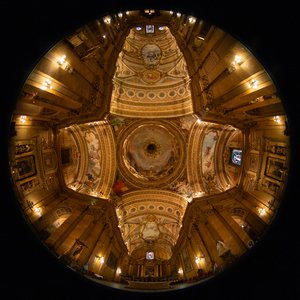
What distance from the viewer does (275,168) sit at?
10.8 metres

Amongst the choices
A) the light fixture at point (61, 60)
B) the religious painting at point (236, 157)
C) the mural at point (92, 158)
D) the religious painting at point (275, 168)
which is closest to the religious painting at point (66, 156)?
the mural at point (92, 158)

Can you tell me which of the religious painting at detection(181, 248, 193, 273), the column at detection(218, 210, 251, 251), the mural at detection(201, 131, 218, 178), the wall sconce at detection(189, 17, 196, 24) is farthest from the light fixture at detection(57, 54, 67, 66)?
the mural at detection(201, 131, 218, 178)

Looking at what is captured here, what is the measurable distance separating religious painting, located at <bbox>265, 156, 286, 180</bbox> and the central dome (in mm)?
10149

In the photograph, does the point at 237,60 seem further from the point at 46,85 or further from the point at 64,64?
the point at 46,85

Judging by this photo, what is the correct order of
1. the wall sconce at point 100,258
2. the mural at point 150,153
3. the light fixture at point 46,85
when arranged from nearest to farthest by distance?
the light fixture at point 46,85, the wall sconce at point 100,258, the mural at point 150,153

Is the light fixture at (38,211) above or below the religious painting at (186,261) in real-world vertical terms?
above

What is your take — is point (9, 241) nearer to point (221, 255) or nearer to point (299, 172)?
point (221, 255)

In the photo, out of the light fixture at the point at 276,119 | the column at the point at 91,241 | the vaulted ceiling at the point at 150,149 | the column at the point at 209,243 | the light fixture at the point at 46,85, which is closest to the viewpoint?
the light fixture at the point at 46,85

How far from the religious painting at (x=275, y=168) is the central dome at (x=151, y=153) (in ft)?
33.3

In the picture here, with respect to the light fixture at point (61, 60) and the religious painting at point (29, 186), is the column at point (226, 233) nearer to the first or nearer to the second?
the religious painting at point (29, 186)

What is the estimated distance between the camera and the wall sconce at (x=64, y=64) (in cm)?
980

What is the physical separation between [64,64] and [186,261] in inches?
484

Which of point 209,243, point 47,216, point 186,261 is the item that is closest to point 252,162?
point 209,243

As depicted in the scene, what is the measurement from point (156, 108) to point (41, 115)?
1042 centimetres
